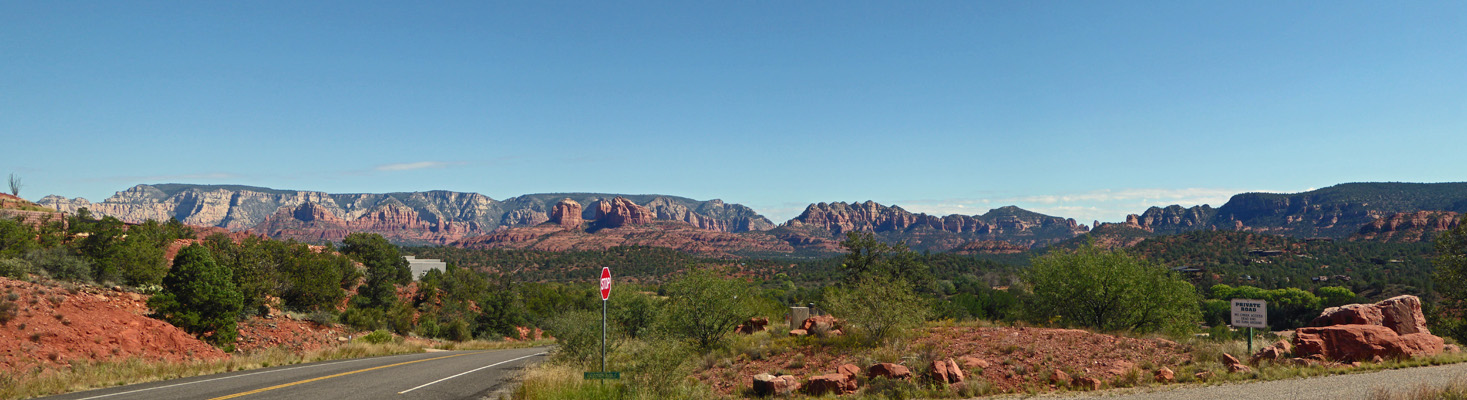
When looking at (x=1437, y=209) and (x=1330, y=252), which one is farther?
(x=1437, y=209)

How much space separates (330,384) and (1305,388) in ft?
69.9

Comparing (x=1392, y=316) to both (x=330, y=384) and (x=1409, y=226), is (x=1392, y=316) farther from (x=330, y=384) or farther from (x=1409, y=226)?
(x=1409, y=226)

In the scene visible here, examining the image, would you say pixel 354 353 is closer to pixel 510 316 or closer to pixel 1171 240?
pixel 510 316

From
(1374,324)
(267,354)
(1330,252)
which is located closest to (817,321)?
(1374,324)

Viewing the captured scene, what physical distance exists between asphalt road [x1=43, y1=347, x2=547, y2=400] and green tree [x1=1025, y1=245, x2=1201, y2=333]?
84.9 feet

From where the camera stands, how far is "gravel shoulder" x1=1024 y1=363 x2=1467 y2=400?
41.5 feet

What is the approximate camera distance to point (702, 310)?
75.9 ft

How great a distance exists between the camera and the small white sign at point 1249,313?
714 inches

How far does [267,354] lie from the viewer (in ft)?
68.1

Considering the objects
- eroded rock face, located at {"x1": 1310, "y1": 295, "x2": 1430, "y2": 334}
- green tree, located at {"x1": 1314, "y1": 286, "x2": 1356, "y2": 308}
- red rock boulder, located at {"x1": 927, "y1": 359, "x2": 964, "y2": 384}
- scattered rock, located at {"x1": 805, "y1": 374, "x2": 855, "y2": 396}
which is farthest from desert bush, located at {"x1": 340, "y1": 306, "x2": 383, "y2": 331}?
green tree, located at {"x1": 1314, "y1": 286, "x2": 1356, "y2": 308}

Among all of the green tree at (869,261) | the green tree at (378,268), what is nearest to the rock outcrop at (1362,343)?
the green tree at (869,261)

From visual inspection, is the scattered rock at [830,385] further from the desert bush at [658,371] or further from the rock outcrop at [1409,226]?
the rock outcrop at [1409,226]

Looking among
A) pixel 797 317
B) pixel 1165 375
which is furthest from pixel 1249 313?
pixel 797 317

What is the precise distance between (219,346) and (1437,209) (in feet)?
613
